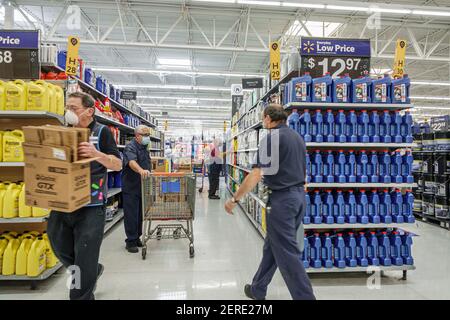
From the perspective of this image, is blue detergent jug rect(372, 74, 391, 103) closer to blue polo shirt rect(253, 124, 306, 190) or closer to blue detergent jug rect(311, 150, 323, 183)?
blue detergent jug rect(311, 150, 323, 183)

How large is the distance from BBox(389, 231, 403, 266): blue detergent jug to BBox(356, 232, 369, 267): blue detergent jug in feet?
1.15

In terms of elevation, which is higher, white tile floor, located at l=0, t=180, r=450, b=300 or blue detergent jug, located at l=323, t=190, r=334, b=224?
blue detergent jug, located at l=323, t=190, r=334, b=224

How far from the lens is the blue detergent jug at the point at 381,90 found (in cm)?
347

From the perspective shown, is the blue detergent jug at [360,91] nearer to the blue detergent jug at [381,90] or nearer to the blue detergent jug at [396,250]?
the blue detergent jug at [381,90]

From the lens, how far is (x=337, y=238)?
3.50m

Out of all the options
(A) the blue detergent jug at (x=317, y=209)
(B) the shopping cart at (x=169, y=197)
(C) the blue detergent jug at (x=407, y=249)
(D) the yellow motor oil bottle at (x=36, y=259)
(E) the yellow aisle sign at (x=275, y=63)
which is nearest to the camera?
(D) the yellow motor oil bottle at (x=36, y=259)

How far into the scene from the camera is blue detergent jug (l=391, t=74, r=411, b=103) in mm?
3474

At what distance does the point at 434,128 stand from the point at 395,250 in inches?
219

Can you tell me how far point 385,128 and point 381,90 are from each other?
0.46 metres

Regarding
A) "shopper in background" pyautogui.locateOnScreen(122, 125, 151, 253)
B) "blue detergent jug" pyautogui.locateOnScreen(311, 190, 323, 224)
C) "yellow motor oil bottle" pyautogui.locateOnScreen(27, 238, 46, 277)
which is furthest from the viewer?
"shopper in background" pyautogui.locateOnScreen(122, 125, 151, 253)

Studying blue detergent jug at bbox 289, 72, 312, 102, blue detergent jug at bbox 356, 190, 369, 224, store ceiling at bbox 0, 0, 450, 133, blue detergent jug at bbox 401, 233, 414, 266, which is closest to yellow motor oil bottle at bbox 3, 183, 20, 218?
blue detergent jug at bbox 289, 72, 312, 102

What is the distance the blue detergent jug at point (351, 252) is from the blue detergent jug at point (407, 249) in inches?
24.3

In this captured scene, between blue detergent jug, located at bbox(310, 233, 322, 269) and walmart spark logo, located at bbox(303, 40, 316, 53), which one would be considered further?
walmart spark logo, located at bbox(303, 40, 316, 53)

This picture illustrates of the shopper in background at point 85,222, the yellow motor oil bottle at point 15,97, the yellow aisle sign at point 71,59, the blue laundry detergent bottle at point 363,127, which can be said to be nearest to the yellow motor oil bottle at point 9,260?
the shopper in background at point 85,222
